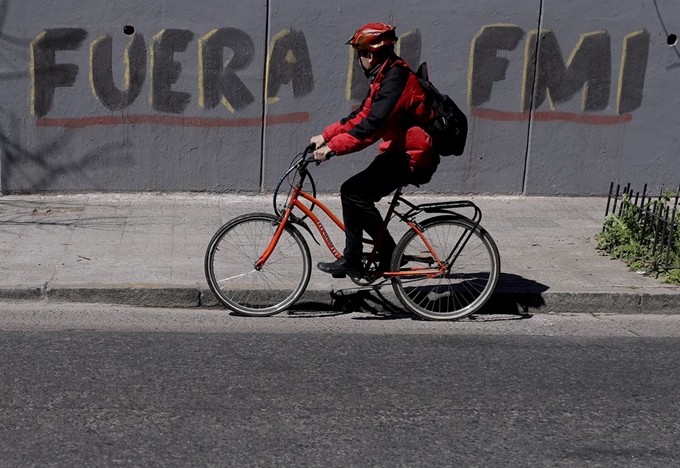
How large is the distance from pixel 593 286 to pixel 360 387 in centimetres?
273

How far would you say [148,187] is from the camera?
380 inches

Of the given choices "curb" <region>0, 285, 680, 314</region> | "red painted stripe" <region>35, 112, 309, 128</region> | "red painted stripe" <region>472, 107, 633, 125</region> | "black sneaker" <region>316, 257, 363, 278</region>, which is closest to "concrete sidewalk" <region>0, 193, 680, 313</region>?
"curb" <region>0, 285, 680, 314</region>

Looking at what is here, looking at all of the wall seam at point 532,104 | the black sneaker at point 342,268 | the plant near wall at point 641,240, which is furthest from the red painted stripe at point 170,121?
the black sneaker at point 342,268

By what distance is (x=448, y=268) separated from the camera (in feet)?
21.6

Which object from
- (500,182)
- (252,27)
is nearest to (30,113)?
(252,27)

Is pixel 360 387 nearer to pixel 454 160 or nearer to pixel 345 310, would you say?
pixel 345 310

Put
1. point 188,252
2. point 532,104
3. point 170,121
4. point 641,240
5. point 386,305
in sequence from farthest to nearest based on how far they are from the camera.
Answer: point 532,104, point 170,121, point 641,240, point 188,252, point 386,305

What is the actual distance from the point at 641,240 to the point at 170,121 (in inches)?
181

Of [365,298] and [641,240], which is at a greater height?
[641,240]

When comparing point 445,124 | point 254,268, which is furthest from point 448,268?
point 254,268

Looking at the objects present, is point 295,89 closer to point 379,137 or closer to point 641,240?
point 379,137

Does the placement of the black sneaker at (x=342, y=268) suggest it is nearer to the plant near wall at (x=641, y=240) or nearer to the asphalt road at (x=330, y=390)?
the asphalt road at (x=330, y=390)

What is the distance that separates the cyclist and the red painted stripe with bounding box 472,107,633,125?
3624mm

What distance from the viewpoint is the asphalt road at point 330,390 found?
4383 millimetres
